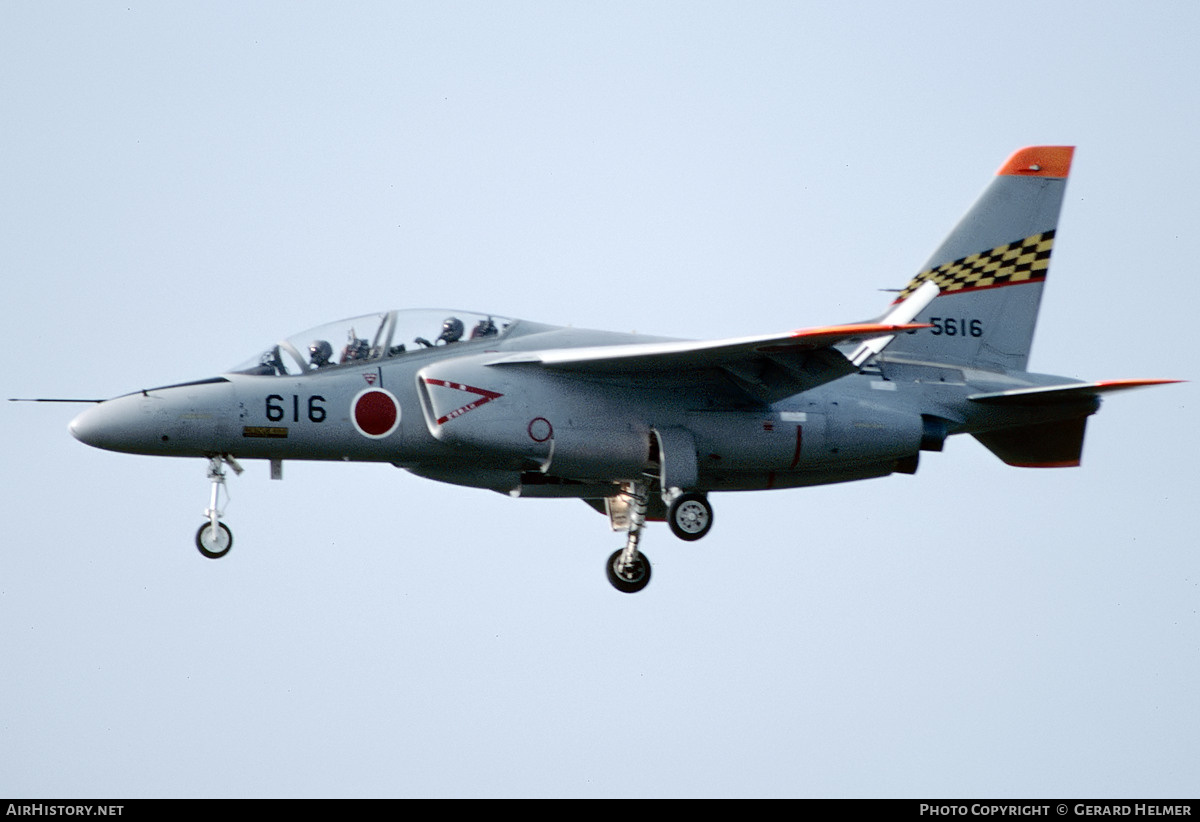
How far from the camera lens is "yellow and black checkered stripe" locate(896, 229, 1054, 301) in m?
20.7

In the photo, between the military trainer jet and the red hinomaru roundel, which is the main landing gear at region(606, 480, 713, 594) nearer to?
the military trainer jet

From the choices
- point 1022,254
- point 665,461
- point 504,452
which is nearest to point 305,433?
point 504,452

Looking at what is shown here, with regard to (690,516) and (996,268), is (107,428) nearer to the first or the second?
(690,516)

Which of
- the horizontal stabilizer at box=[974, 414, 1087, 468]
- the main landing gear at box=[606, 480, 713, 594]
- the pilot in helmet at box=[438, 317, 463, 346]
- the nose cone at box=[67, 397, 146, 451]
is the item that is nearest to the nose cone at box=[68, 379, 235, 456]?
the nose cone at box=[67, 397, 146, 451]

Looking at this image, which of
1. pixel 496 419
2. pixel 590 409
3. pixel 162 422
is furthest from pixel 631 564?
pixel 162 422

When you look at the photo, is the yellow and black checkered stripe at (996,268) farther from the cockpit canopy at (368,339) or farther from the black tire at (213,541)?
the black tire at (213,541)

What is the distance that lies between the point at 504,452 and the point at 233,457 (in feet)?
9.04

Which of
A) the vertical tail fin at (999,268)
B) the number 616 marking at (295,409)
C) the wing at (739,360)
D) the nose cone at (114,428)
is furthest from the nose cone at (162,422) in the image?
the vertical tail fin at (999,268)

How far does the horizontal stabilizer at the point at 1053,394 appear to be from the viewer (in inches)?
742

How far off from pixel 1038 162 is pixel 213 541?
1074 centimetres

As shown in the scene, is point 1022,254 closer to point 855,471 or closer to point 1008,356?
point 1008,356

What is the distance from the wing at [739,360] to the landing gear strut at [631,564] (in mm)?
1911

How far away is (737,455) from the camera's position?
18.2 meters

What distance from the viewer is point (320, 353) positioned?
59.0 feet
